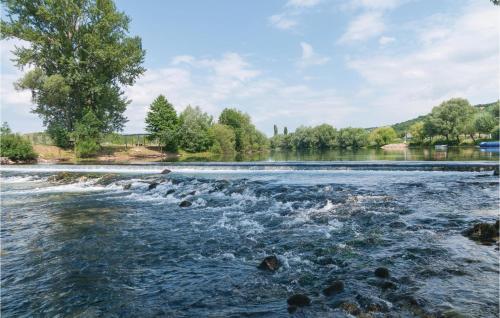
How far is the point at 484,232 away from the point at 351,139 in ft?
378

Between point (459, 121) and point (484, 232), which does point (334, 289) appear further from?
point (459, 121)

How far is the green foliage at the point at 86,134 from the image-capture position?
5222 cm

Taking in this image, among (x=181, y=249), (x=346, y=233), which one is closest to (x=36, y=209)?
(x=181, y=249)

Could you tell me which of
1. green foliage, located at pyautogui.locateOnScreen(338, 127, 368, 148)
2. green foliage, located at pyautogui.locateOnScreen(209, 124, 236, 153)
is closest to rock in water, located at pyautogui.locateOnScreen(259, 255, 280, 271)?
green foliage, located at pyautogui.locateOnScreen(209, 124, 236, 153)

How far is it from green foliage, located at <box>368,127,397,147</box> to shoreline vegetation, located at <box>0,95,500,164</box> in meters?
0.39

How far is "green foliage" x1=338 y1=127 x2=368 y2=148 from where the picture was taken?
397ft

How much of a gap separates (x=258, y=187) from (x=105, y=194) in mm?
9271

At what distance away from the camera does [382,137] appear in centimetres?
13750

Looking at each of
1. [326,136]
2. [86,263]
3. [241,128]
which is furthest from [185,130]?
[86,263]

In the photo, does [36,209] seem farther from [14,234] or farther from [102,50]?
[102,50]

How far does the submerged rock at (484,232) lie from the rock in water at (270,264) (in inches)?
223

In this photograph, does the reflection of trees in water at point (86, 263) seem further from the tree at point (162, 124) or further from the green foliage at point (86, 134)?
the tree at point (162, 124)

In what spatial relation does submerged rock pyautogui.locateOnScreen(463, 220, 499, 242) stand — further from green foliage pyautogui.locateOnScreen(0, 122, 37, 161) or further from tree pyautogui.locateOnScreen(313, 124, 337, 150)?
tree pyautogui.locateOnScreen(313, 124, 337, 150)

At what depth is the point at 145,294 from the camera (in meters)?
6.94
